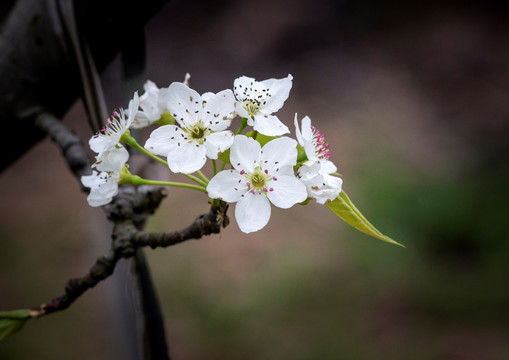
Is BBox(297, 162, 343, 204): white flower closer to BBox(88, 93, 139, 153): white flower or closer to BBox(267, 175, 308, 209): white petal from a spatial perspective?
BBox(267, 175, 308, 209): white petal

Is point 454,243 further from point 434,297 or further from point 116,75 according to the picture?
point 116,75

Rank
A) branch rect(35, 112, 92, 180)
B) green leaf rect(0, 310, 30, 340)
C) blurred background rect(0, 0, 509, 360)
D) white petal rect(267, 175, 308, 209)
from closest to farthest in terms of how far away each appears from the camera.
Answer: white petal rect(267, 175, 308, 209), green leaf rect(0, 310, 30, 340), branch rect(35, 112, 92, 180), blurred background rect(0, 0, 509, 360)

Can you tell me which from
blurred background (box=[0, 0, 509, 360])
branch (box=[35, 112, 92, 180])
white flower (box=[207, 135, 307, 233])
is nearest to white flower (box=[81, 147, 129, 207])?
white flower (box=[207, 135, 307, 233])

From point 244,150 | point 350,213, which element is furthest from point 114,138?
point 350,213

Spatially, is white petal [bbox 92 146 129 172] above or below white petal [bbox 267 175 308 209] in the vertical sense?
above

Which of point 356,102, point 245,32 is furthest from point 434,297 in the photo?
point 245,32

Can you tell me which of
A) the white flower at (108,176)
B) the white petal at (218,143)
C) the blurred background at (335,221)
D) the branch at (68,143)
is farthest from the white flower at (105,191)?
the blurred background at (335,221)
